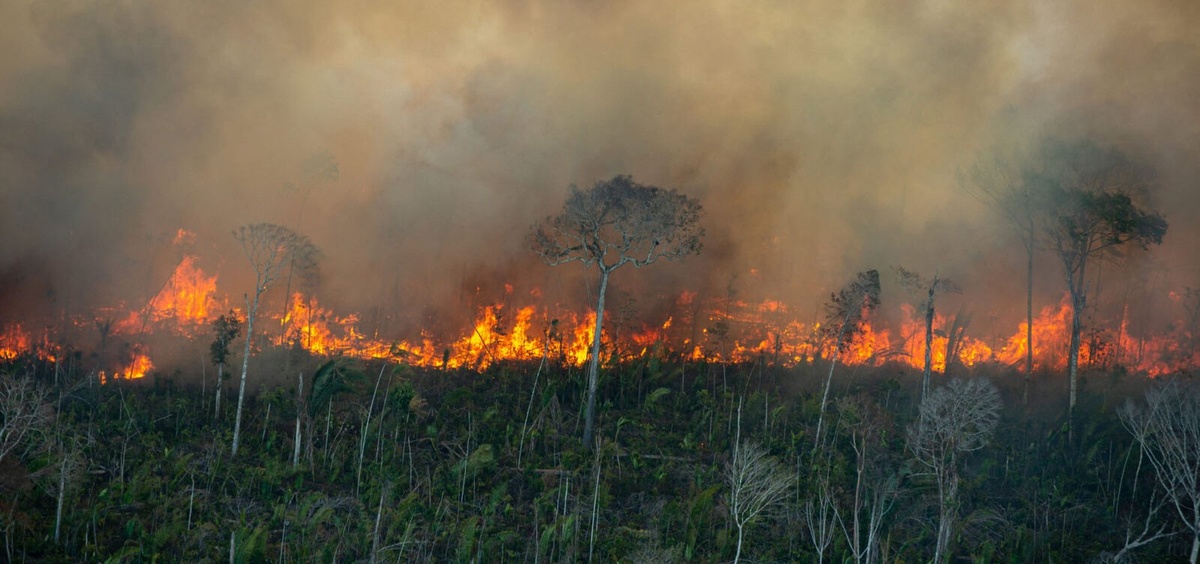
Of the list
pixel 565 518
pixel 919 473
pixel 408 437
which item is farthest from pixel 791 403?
pixel 408 437

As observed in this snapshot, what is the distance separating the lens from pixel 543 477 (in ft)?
140

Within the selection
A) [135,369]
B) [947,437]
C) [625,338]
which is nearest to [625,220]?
[625,338]

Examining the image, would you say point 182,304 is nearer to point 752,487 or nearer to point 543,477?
point 543,477

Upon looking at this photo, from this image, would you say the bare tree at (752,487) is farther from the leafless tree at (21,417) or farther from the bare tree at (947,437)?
the leafless tree at (21,417)

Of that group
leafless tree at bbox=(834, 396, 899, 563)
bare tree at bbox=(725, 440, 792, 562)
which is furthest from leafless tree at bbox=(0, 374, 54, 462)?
leafless tree at bbox=(834, 396, 899, 563)

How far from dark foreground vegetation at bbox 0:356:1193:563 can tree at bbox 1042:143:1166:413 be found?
689 centimetres

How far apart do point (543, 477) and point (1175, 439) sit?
84.9ft

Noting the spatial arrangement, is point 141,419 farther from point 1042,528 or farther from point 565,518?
point 1042,528

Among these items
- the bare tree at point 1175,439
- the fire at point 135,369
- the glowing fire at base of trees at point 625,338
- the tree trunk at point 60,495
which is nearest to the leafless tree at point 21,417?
the tree trunk at point 60,495

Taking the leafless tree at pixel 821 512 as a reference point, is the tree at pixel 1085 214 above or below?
above

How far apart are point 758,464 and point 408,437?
16747 mm

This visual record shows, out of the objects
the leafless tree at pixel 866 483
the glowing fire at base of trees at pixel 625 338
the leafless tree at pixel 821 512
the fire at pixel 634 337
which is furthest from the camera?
the fire at pixel 634 337

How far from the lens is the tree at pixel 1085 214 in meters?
51.8

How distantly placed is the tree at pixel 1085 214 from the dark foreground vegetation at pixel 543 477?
6.89 metres
